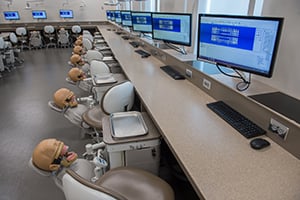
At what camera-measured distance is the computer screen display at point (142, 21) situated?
3516mm

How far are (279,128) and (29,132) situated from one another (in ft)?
9.19

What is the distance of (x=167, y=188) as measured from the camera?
1214 mm

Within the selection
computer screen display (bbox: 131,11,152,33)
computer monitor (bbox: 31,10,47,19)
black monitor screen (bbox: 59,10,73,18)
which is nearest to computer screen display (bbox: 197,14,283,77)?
computer screen display (bbox: 131,11,152,33)

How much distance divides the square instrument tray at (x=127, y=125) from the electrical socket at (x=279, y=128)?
0.76 meters

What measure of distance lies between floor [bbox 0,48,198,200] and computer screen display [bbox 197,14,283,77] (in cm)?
112

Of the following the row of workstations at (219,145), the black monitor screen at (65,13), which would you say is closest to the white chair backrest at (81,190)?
the row of workstations at (219,145)

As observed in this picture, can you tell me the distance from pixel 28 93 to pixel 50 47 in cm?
597

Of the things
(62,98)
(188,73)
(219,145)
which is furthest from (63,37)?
(219,145)

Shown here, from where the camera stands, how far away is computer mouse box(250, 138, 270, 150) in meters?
1.09

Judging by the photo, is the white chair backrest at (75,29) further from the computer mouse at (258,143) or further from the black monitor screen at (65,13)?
the computer mouse at (258,143)

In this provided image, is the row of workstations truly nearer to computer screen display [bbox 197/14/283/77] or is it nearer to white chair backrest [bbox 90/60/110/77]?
computer screen display [bbox 197/14/283/77]

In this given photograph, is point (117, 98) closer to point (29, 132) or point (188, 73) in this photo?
point (188, 73)

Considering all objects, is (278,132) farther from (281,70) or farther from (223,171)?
(281,70)

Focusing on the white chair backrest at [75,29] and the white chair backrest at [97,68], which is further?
the white chair backrest at [75,29]
